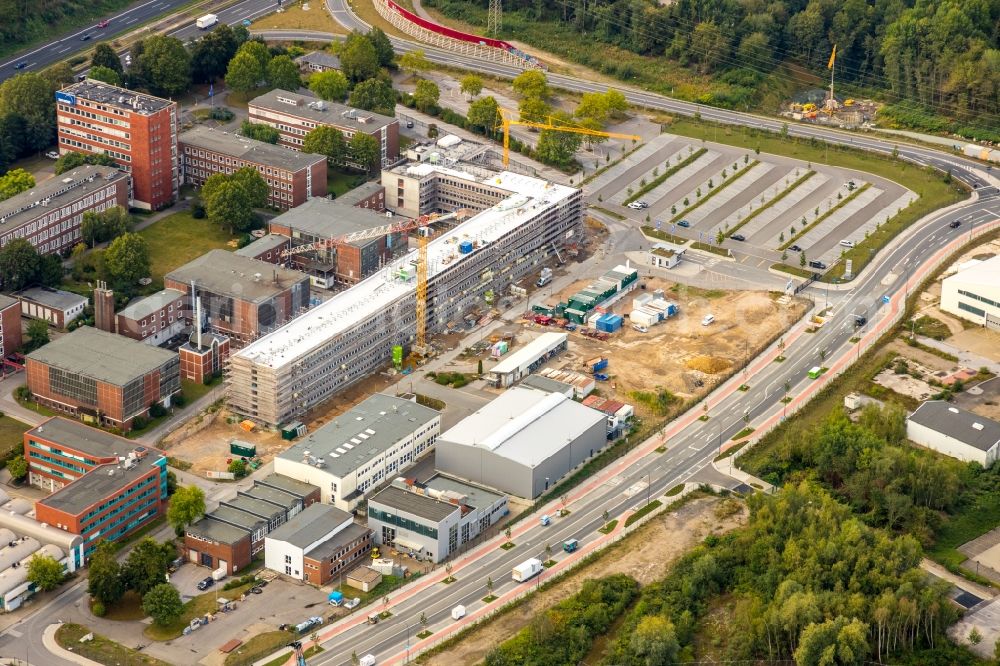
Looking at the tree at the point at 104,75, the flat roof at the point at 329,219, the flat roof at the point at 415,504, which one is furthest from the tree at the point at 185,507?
the tree at the point at 104,75

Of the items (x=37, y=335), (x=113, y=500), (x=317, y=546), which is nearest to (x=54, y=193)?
(x=37, y=335)

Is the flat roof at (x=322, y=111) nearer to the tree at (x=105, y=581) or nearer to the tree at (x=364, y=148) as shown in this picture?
the tree at (x=364, y=148)

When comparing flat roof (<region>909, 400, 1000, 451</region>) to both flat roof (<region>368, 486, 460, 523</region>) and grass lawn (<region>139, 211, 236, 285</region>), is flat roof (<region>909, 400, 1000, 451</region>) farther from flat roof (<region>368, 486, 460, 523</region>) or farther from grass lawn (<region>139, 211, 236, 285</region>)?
grass lawn (<region>139, 211, 236, 285</region>)

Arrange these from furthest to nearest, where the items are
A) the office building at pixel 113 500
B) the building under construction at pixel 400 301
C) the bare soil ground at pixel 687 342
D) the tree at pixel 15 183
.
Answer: the tree at pixel 15 183
the bare soil ground at pixel 687 342
the building under construction at pixel 400 301
the office building at pixel 113 500

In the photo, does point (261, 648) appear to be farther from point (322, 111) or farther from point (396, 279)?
point (322, 111)

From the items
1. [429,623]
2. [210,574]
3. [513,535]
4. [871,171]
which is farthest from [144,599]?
[871,171]

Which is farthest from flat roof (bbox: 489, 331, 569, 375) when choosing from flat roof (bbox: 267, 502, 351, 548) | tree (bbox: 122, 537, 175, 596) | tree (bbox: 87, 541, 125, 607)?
tree (bbox: 87, 541, 125, 607)
